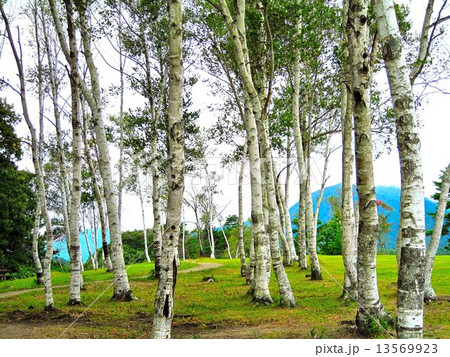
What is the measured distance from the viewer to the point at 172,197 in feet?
18.9

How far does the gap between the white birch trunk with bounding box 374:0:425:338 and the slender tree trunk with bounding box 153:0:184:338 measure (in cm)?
299

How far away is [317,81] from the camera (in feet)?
67.6

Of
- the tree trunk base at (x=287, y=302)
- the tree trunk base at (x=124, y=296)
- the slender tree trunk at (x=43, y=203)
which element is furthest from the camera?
the tree trunk base at (x=124, y=296)

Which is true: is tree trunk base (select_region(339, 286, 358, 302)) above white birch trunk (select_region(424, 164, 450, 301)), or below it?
below

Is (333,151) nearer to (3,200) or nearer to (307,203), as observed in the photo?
(307,203)

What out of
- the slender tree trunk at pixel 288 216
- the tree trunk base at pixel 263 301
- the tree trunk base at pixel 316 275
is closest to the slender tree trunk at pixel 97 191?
the slender tree trunk at pixel 288 216

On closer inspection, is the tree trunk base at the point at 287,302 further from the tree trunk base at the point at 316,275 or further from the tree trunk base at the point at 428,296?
the tree trunk base at the point at 316,275

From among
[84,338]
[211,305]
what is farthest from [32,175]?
[84,338]

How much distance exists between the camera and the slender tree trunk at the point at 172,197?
5.55m

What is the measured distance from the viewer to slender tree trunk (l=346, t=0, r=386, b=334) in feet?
20.6

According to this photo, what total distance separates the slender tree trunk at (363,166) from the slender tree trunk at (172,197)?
9.16 feet

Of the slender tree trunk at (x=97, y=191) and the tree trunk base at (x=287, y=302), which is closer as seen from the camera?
the tree trunk base at (x=287, y=302)

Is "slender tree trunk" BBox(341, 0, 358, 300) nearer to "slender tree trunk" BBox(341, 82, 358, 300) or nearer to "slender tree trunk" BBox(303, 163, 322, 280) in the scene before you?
"slender tree trunk" BBox(341, 82, 358, 300)

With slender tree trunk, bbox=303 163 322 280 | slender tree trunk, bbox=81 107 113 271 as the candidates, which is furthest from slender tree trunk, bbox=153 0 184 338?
slender tree trunk, bbox=81 107 113 271
